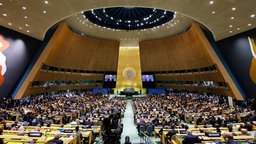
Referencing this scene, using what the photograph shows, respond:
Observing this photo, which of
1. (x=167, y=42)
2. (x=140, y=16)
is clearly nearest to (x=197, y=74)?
(x=167, y=42)

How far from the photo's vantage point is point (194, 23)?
79.8 ft

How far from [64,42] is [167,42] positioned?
751 inches

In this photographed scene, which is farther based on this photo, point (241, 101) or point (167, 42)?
point (167, 42)

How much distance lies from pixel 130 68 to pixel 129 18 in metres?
17.6

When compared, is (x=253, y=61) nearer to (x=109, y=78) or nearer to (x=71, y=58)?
(x=71, y=58)

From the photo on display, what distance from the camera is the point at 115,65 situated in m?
39.6

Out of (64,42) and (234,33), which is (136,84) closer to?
(64,42)

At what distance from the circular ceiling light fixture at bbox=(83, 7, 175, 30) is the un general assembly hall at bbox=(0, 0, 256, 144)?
181mm

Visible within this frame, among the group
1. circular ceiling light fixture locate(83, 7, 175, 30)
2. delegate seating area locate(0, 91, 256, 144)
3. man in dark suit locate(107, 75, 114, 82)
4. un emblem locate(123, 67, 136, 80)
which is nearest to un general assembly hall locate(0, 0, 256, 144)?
delegate seating area locate(0, 91, 256, 144)

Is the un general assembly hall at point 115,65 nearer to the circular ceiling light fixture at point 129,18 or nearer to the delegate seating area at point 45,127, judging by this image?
the delegate seating area at point 45,127

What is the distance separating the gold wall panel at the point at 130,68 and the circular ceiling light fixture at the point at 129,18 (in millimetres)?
15433

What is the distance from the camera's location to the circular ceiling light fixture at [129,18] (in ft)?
88.7

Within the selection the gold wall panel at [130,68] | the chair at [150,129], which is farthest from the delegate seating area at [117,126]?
the gold wall panel at [130,68]

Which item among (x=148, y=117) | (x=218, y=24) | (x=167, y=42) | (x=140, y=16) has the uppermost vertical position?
(x=140, y=16)
